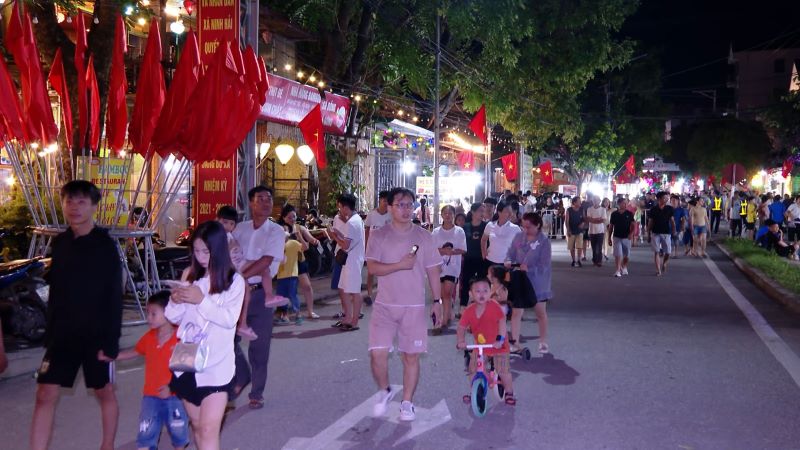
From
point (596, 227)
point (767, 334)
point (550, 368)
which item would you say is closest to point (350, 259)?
point (550, 368)

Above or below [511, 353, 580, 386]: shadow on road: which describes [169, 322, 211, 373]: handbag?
above

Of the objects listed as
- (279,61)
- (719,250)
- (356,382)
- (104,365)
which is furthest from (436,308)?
(719,250)

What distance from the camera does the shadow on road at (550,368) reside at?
26.6 ft

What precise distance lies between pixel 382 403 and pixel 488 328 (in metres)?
1.09

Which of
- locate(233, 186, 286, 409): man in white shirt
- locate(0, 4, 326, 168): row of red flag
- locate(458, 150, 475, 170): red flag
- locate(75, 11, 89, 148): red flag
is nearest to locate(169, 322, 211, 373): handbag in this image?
locate(233, 186, 286, 409): man in white shirt

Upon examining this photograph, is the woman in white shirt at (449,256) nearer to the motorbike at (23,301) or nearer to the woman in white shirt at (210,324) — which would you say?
the motorbike at (23,301)

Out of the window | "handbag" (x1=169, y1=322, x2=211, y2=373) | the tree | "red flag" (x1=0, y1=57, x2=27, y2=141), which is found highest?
the window

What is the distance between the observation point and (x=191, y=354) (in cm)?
436

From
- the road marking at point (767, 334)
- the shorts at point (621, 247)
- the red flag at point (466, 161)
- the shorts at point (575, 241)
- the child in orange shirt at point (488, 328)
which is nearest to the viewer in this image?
the child in orange shirt at point (488, 328)

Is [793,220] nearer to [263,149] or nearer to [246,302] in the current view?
[263,149]

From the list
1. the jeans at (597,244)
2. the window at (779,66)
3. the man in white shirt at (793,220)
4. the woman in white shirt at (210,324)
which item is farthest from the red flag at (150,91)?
the window at (779,66)

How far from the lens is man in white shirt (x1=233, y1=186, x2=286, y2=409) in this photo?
683cm

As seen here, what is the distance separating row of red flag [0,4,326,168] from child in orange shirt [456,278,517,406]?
463 cm

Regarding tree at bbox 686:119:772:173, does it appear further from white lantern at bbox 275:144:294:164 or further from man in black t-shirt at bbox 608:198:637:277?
white lantern at bbox 275:144:294:164
